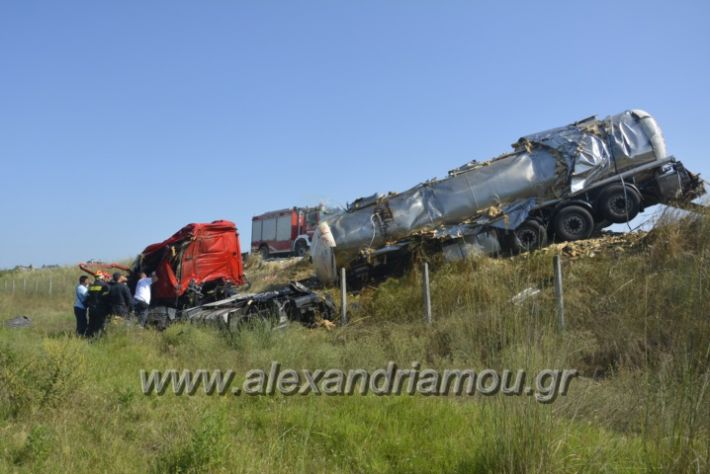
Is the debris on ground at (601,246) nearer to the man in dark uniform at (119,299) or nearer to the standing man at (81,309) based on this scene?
the man in dark uniform at (119,299)

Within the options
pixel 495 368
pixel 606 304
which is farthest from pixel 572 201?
pixel 495 368

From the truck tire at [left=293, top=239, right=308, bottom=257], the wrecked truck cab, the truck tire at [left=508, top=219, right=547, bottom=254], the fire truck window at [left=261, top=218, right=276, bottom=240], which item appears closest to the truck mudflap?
the wrecked truck cab

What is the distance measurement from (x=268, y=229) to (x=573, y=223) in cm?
1774

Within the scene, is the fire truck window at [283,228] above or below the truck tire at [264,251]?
above

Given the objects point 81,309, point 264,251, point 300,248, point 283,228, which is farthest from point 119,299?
point 264,251

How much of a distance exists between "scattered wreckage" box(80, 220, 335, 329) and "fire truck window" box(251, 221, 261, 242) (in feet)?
46.0

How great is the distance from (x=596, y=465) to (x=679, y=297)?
140cm

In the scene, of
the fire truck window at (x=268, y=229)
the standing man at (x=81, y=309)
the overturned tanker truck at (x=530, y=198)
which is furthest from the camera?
the fire truck window at (x=268, y=229)

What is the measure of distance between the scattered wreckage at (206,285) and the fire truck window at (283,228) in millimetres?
12129

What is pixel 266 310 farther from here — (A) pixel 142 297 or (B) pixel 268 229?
(B) pixel 268 229

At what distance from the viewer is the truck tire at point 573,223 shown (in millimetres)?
11648

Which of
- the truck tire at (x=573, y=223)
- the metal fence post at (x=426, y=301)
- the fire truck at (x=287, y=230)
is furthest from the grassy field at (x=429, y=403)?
the fire truck at (x=287, y=230)

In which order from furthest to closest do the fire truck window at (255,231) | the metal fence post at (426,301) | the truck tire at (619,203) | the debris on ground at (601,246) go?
the fire truck window at (255,231) → the truck tire at (619,203) → the debris on ground at (601,246) → the metal fence post at (426,301)

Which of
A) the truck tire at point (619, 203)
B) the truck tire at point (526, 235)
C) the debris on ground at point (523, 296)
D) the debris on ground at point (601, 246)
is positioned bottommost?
the debris on ground at point (523, 296)
